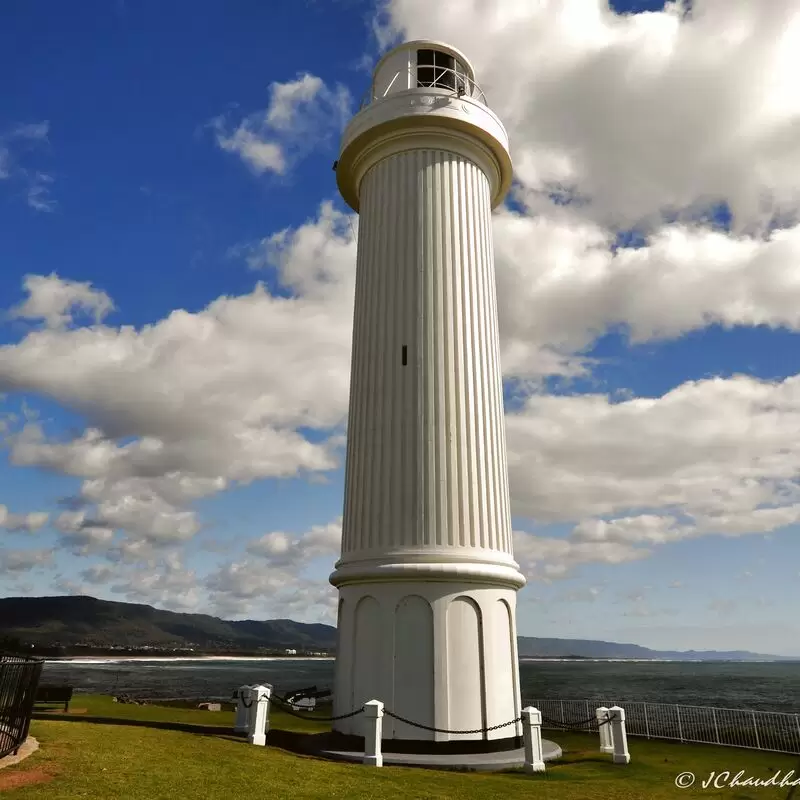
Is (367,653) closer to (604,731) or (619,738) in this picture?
(619,738)

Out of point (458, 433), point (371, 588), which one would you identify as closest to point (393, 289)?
point (458, 433)

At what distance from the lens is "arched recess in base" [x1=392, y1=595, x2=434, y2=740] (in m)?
13.2

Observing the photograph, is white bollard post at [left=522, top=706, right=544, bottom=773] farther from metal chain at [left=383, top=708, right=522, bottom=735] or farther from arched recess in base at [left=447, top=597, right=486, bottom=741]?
arched recess in base at [left=447, top=597, right=486, bottom=741]

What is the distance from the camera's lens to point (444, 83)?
19734 millimetres

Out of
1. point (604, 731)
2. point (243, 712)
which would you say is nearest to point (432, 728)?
point (604, 731)

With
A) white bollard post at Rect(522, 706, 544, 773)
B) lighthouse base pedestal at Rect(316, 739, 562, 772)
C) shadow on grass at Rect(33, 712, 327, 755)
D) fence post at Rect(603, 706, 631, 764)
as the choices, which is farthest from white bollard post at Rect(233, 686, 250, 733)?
fence post at Rect(603, 706, 631, 764)

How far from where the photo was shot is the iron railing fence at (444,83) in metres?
18.5

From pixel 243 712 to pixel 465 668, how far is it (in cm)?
574

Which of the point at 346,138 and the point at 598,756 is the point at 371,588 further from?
the point at 346,138

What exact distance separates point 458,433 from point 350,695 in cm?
619

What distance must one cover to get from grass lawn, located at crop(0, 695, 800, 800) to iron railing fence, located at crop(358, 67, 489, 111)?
52.2 feet

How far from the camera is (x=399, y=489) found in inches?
578

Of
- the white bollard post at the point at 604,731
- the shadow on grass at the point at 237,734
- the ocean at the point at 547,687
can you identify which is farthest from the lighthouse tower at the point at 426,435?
the ocean at the point at 547,687

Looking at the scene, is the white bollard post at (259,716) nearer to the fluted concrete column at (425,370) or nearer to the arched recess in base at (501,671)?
the fluted concrete column at (425,370)
